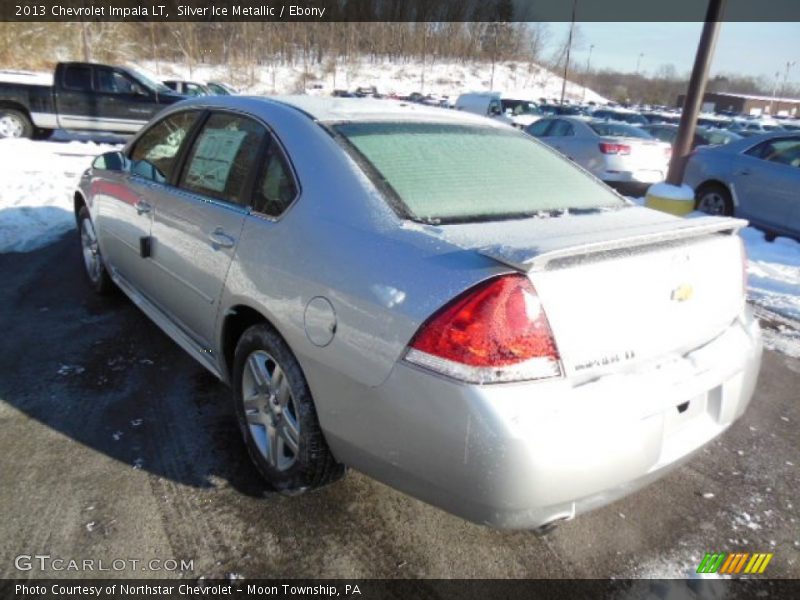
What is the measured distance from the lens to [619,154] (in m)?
10.6

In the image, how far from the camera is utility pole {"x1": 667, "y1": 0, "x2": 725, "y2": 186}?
7.48m

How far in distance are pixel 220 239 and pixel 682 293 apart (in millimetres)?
1945

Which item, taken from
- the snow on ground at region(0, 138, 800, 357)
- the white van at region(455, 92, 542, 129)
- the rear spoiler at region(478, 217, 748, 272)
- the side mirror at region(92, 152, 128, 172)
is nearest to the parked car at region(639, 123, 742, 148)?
the white van at region(455, 92, 542, 129)

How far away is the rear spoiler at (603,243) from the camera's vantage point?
1.69m

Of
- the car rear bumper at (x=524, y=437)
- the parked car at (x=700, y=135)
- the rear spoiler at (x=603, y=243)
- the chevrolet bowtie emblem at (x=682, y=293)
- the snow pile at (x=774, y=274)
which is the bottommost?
the snow pile at (x=774, y=274)

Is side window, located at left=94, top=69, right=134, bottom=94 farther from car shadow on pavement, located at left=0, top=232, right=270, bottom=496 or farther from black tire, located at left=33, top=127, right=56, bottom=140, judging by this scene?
car shadow on pavement, located at left=0, top=232, right=270, bottom=496

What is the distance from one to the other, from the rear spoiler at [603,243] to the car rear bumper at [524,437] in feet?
1.21

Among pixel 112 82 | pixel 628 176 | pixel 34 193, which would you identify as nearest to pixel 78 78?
pixel 112 82

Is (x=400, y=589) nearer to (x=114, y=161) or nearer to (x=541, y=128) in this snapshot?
(x=114, y=161)

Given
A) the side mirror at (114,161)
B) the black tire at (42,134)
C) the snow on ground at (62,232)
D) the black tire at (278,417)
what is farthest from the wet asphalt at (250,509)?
the black tire at (42,134)

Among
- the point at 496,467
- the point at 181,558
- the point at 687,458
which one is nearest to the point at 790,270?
the point at 687,458

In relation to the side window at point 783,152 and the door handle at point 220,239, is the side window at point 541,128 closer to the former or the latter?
the side window at point 783,152

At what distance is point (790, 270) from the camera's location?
5922mm

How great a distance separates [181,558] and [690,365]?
6.45 feet
